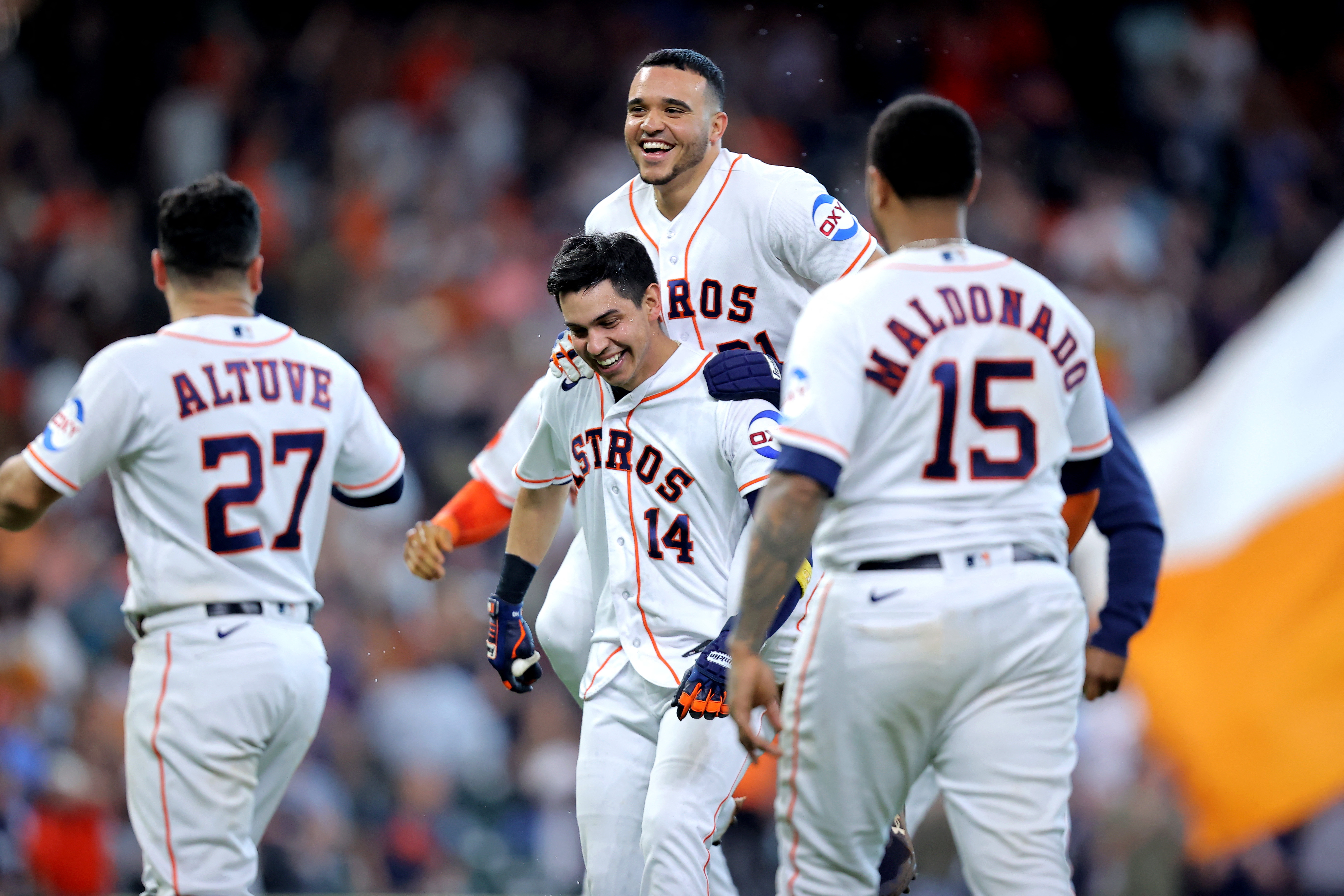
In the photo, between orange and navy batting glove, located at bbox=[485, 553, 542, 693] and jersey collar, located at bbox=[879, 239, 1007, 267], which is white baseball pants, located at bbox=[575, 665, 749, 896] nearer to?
orange and navy batting glove, located at bbox=[485, 553, 542, 693]

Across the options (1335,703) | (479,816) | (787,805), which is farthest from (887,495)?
(479,816)

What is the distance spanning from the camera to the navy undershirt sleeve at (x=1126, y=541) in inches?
152

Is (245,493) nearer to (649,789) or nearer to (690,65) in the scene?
(649,789)

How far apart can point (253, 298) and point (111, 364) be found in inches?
17.9

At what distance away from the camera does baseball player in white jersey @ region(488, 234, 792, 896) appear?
14.6 feet

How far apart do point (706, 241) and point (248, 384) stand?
163cm

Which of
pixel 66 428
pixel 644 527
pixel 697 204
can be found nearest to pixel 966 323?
pixel 644 527

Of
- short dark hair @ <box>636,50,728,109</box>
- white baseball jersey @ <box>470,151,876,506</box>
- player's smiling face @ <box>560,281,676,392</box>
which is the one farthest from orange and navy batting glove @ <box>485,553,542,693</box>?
short dark hair @ <box>636,50,728,109</box>

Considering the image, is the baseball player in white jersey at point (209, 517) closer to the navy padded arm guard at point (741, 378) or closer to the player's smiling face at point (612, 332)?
the player's smiling face at point (612, 332)

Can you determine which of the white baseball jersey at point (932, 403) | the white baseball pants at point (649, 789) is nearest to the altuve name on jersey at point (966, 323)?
the white baseball jersey at point (932, 403)

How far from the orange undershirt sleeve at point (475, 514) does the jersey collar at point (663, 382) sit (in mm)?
931

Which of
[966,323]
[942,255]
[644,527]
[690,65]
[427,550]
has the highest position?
[690,65]

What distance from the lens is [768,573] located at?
11.4 ft

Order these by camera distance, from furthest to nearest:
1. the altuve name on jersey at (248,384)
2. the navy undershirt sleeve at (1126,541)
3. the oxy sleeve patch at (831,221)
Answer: the oxy sleeve patch at (831,221) → the altuve name on jersey at (248,384) → the navy undershirt sleeve at (1126,541)
